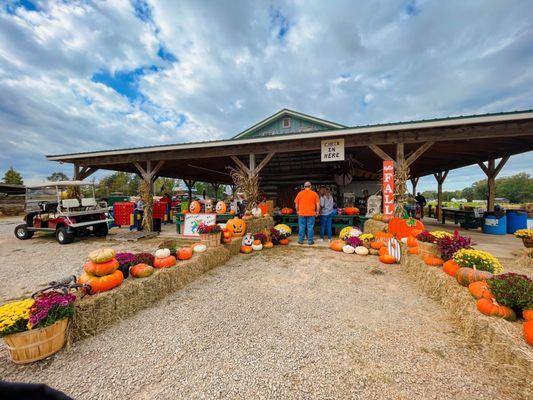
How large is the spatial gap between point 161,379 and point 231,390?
0.58m

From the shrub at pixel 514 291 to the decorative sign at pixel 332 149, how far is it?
484cm

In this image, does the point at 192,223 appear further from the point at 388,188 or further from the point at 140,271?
the point at 388,188

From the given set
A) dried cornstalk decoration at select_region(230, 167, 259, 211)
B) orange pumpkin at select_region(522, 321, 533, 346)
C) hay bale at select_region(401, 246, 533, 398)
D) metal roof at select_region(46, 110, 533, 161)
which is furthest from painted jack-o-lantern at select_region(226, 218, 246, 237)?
orange pumpkin at select_region(522, 321, 533, 346)

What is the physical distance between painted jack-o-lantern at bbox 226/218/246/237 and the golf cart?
5.29 m

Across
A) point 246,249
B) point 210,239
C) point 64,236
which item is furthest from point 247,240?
point 64,236

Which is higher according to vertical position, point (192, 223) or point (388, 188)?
point (388, 188)

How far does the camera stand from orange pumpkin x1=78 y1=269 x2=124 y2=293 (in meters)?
2.69

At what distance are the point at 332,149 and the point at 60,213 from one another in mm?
8707

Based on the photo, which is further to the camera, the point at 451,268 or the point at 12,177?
the point at 12,177

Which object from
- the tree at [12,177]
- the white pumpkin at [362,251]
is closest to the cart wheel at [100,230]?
the white pumpkin at [362,251]

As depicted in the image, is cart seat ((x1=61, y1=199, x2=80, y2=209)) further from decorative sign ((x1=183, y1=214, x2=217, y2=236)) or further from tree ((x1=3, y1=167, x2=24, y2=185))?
tree ((x1=3, y1=167, x2=24, y2=185))

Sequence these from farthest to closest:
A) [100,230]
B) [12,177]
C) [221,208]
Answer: [12,177], [100,230], [221,208]

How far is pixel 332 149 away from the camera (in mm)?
6742

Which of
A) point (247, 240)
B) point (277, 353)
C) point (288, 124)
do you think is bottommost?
point (277, 353)
